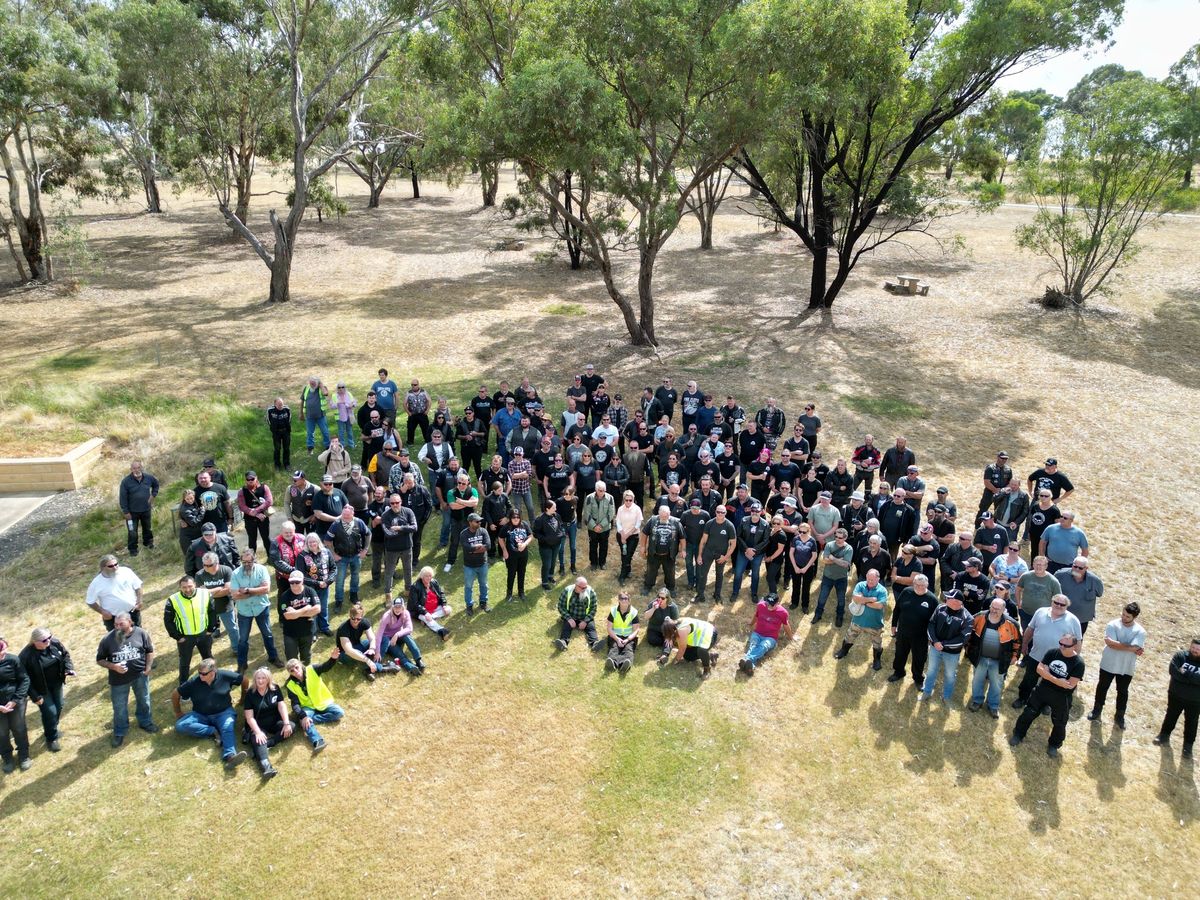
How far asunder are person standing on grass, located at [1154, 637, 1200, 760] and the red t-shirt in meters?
4.19

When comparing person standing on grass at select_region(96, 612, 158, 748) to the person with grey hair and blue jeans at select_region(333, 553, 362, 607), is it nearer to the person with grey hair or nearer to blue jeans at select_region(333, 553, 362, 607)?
the person with grey hair

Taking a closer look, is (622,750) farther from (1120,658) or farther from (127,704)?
(1120,658)

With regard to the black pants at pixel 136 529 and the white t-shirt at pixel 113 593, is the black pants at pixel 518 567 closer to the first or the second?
the white t-shirt at pixel 113 593

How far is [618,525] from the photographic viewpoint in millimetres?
11906

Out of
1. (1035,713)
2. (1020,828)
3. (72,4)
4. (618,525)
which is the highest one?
(72,4)

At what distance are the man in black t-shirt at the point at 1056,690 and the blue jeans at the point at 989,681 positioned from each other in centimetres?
37

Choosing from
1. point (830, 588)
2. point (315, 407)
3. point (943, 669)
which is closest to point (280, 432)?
point (315, 407)

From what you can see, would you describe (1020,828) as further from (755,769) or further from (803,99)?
(803,99)

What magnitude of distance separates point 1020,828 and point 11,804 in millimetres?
9891

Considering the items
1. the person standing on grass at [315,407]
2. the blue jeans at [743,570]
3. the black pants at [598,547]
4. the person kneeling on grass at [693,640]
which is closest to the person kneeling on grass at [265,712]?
the person kneeling on grass at [693,640]

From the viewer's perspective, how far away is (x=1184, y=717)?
8.80 metres

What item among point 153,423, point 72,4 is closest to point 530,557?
point 153,423

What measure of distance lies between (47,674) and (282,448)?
22.5ft

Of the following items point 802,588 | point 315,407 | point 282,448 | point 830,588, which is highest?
point 315,407
